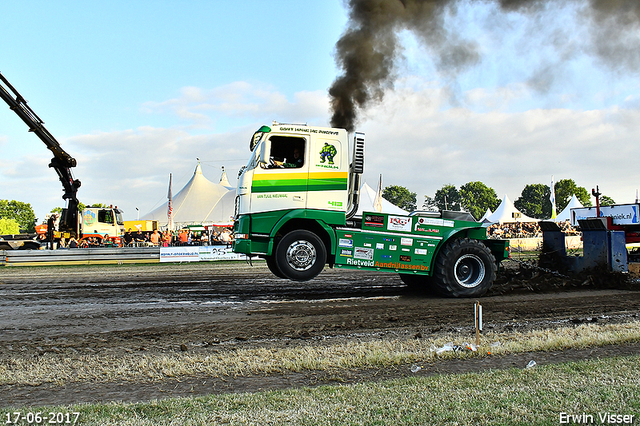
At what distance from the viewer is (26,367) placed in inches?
187

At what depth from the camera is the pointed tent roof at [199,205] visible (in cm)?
5203

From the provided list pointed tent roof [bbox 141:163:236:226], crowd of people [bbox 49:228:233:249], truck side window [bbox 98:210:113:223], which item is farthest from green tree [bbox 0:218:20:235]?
truck side window [bbox 98:210:113:223]

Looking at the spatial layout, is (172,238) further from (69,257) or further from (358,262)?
(358,262)

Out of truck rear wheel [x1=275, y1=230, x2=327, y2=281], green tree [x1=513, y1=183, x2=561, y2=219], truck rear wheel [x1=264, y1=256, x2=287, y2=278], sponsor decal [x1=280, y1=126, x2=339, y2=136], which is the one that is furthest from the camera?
green tree [x1=513, y1=183, x2=561, y2=219]

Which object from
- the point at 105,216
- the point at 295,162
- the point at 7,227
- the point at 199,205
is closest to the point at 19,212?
the point at 7,227

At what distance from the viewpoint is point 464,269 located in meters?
9.73

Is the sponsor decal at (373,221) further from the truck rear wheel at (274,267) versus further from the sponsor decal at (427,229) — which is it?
the truck rear wheel at (274,267)

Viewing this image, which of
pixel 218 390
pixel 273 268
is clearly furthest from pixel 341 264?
pixel 218 390

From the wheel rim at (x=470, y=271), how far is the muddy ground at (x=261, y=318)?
544 mm

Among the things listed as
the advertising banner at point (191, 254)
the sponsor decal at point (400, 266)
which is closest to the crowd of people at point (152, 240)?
the advertising banner at point (191, 254)

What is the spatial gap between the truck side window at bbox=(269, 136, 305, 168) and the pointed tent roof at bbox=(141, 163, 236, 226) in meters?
43.0

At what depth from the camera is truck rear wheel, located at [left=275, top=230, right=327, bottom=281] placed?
8562 mm

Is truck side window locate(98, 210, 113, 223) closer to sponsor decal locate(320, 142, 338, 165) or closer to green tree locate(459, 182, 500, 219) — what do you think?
sponsor decal locate(320, 142, 338, 165)

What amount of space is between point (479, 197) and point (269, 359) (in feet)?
354
